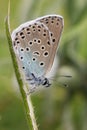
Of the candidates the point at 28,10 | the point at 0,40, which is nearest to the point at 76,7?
the point at 28,10

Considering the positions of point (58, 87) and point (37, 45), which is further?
point (58, 87)

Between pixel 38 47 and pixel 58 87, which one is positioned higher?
pixel 38 47

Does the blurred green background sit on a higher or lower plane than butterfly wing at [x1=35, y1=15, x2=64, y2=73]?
lower

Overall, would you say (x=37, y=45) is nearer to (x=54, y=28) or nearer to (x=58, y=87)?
(x=54, y=28)

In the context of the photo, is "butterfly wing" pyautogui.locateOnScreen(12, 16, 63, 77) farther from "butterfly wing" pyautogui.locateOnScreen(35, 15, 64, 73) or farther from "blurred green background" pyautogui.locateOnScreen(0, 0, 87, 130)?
"blurred green background" pyautogui.locateOnScreen(0, 0, 87, 130)

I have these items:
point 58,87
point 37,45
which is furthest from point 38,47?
point 58,87

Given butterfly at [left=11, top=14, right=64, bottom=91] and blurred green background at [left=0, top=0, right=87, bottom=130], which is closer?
butterfly at [left=11, top=14, right=64, bottom=91]

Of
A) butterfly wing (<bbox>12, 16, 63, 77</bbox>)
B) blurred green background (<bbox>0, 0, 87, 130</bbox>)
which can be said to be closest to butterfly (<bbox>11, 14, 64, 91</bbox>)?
butterfly wing (<bbox>12, 16, 63, 77</bbox>)

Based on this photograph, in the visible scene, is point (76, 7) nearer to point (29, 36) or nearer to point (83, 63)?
point (83, 63)
